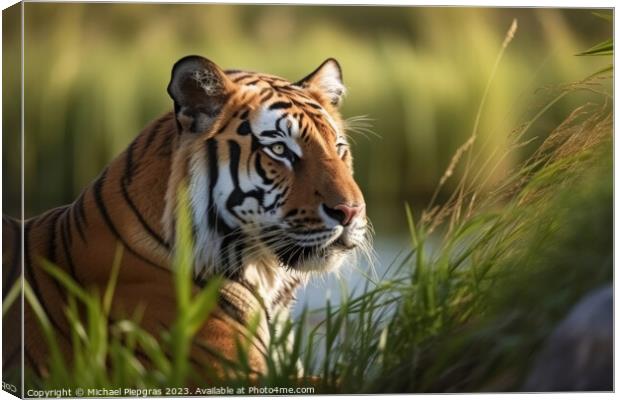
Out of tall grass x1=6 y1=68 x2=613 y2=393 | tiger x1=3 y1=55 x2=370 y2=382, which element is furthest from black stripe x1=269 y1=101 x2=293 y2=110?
tall grass x1=6 y1=68 x2=613 y2=393

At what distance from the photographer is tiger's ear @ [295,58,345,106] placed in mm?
6020

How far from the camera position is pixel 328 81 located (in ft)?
20.0

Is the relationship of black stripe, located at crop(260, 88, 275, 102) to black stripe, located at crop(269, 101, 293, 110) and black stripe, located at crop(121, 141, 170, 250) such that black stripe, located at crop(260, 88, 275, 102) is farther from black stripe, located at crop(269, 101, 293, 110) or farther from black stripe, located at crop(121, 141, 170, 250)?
black stripe, located at crop(121, 141, 170, 250)

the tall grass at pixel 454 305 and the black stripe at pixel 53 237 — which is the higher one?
the black stripe at pixel 53 237

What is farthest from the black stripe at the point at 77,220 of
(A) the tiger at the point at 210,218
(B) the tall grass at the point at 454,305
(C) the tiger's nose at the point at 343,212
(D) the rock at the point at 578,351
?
(D) the rock at the point at 578,351

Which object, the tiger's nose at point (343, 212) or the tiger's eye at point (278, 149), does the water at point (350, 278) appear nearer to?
the tiger's nose at point (343, 212)

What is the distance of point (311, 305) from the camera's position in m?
6.00

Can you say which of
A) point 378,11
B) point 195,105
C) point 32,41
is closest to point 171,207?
point 195,105

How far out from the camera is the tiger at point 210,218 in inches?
223

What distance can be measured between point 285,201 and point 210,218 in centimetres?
34

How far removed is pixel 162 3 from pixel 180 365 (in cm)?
183

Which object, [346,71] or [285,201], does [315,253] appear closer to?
[285,201]

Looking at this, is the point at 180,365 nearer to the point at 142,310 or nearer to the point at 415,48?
the point at 142,310

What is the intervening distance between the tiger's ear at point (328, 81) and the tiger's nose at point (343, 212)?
1.98 feet
